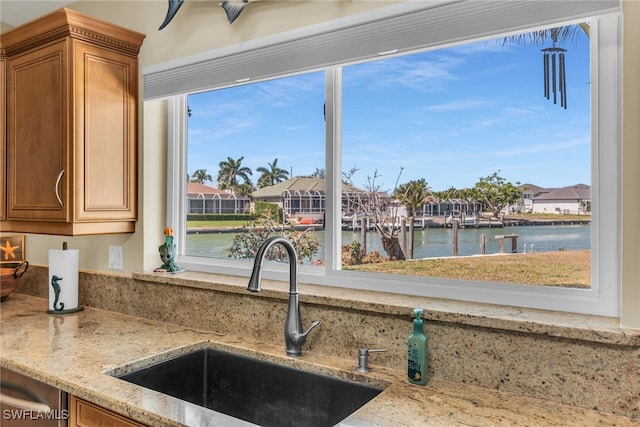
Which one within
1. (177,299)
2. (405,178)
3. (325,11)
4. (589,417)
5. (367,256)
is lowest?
(589,417)

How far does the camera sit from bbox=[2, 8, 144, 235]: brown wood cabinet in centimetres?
197

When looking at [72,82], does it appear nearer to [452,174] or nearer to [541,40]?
[452,174]

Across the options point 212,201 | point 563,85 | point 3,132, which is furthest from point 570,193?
point 3,132

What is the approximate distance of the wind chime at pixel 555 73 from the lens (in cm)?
142


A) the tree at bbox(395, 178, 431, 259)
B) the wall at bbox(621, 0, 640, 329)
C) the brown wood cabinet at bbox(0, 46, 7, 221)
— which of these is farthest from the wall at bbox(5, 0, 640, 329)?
the tree at bbox(395, 178, 431, 259)

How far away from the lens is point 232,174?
7.09 feet

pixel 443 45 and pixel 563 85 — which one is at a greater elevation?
pixel 443 45

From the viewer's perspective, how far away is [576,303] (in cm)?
133

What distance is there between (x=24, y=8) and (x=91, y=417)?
7.52 ft

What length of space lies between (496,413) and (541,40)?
111 cm

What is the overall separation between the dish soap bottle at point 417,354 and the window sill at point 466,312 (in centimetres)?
6

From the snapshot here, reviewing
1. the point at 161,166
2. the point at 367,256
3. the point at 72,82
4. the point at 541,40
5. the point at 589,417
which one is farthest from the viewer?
the point at 161,166

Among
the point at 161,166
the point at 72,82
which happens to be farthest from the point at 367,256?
the point at 72,82

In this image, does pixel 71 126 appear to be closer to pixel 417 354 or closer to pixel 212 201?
pixel 212 201
